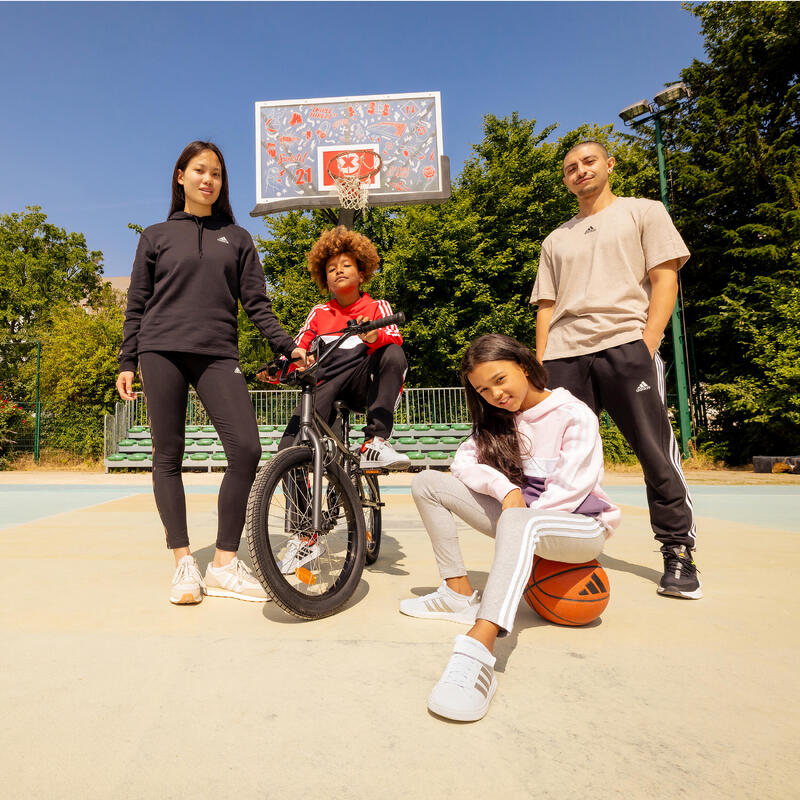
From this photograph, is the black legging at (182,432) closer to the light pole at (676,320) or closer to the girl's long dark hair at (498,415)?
the girl's long dark hair at (498,415)

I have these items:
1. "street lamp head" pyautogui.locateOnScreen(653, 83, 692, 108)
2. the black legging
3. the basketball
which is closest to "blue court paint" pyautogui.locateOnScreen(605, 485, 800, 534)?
the basketball

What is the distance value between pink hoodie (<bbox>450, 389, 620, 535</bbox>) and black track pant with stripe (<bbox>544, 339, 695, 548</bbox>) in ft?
1.88

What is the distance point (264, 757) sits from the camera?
1114 mm

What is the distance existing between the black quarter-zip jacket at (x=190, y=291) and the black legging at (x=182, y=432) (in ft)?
0.28

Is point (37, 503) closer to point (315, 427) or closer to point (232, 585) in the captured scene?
point (232, 585)

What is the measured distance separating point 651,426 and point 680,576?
65cm

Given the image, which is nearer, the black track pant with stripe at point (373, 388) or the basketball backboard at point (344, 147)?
the black track pant with stripe at point (373, 388)

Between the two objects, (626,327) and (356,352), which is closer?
(626,327)

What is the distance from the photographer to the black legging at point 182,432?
2.36m

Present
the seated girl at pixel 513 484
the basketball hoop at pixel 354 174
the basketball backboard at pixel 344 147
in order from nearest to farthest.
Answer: the seated girl at pixel 513 484, the basketball hoop at pixel 354 174, the basketball backboard at pixel 344 147

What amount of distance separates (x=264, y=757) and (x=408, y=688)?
0.44 metres

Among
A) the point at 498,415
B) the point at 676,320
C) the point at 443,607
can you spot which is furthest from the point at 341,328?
the point at 676,320

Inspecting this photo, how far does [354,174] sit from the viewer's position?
10.2m

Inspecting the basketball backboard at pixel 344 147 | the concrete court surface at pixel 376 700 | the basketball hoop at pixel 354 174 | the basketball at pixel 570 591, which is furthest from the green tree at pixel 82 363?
the basketball at pixel 570 591
